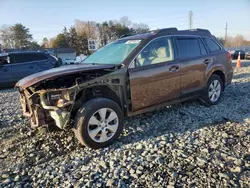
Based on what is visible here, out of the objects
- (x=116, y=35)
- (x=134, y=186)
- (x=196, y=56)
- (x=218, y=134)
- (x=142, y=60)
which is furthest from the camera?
(x=116, y=35)

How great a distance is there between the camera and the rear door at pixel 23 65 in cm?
909

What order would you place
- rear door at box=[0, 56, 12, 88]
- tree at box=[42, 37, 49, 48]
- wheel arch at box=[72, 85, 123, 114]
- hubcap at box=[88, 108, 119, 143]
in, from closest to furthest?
hubcap at box=[88, 108, 119, 143]
wheel arch at box=[72, 85, 123, 114]
rear door at box=[0, 56, 12, 88]
tree at box=[42, 37, 49, 48]

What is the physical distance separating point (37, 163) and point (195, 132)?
2.56 m

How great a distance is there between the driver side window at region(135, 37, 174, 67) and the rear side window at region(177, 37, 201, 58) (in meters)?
0.28

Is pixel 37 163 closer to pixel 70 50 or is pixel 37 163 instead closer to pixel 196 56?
pixel 196 56

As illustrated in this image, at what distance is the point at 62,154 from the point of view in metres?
3.16

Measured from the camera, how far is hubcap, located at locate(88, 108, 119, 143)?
3.16 m

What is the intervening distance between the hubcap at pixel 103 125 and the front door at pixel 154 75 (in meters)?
0.51

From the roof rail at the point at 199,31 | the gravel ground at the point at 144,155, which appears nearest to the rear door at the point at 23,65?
the gravel ground at the point at 144,155

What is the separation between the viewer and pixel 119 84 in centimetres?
348

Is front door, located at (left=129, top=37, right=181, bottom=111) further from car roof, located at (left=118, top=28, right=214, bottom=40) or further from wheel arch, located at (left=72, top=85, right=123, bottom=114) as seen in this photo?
wheel arch, located at (left=72, top=85, right=123, bottom=114)

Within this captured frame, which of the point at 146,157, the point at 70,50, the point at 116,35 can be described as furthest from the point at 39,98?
the point at 116,35

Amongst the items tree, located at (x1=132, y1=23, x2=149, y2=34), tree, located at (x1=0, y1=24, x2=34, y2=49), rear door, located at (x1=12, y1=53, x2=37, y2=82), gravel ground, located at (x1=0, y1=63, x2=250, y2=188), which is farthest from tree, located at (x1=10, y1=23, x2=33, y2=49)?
gravel ground, located at (x1=0, y1=63, x2=250, y2=188)

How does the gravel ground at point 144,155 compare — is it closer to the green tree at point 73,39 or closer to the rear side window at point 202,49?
the rear side window at point 202,49
